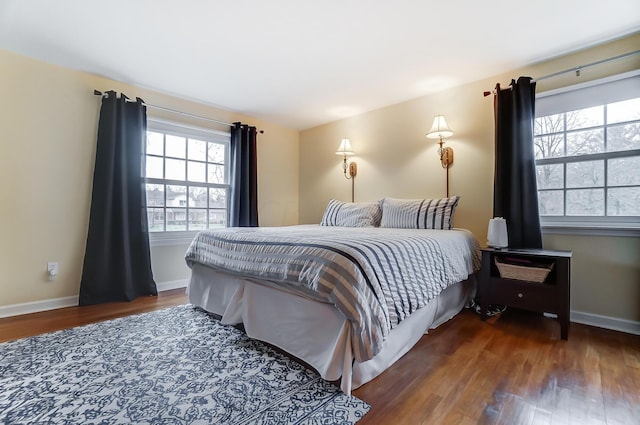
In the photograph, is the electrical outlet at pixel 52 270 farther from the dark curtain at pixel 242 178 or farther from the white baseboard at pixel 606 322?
the white baseboard at pixel 606 322

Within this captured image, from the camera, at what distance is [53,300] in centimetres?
272

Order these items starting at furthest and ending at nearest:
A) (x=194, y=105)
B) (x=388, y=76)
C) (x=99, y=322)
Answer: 1. (x=194, y=105)
2. (x=388, y=76)
3. (x=99, y=322)

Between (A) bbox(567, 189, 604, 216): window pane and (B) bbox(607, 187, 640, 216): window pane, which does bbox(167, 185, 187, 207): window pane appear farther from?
(B) bbox(607, 187, 640, 216): window pane

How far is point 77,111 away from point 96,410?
110 inches

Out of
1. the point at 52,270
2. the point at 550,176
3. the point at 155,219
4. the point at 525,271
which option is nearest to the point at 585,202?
the point at 550,176

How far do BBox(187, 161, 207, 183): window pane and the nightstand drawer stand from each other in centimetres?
338

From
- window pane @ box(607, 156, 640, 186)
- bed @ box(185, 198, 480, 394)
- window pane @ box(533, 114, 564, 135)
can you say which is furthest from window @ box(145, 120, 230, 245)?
window pane @ box(607, 156, 640, 186)

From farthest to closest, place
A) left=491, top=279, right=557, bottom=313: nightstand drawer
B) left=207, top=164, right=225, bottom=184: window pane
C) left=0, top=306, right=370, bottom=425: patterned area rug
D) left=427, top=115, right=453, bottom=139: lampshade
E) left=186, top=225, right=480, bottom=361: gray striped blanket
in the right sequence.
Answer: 1. left=207, top=164, right=225, bottom=184: window pane
2. left=427, top=115, right=453, bottom=139: lampshade
3. left=491, top=279, right=557, bottom=313: nightstand drawer
4. left=186, top=225, right=480, bottom=361: gray striped blanket
5. left=0, top=306, right=370, bottom=425: patterned area rug

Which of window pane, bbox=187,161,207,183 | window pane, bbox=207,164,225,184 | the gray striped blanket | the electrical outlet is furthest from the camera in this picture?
window pane, bbox=207,164,225,184

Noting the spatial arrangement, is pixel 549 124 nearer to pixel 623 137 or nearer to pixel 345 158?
pixel 623 137

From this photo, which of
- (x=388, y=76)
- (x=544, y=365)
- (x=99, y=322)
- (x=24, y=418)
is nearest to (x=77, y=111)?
(x=99, y=322)

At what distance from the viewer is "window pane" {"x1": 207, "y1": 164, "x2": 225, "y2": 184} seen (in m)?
3.84

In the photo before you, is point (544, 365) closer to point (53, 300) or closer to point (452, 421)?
point (452, 421)

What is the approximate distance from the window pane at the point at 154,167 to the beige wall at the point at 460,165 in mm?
2068
